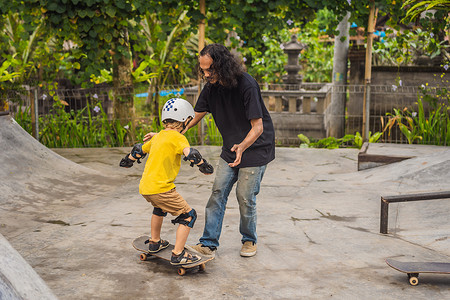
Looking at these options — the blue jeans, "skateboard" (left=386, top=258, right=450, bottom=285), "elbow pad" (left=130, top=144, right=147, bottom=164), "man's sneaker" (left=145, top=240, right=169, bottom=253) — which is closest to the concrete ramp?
"man's sneaker" (left=145, top=240, right=169, bottom=253)

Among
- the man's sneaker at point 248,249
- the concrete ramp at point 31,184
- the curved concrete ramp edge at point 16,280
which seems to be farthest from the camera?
the concrete ramp at point 31,184

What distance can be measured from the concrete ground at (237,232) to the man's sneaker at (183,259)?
122 mm

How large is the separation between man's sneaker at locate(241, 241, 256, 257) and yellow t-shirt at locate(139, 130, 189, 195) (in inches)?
34.9

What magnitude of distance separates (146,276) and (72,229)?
1.46 m

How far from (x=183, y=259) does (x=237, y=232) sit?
123cm

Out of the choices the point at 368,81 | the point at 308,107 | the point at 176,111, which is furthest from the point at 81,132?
the point at 176,111

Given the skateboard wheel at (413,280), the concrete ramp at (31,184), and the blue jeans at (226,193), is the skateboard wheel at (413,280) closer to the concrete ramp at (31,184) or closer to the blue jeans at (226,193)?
the blue jeans at (226,193)

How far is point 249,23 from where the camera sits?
10406 mm

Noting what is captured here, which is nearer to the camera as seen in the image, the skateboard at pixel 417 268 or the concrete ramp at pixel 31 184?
the skateboard at pixel 417 268

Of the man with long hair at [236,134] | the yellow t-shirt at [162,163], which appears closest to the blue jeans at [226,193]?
the man with long hair at [236,134]

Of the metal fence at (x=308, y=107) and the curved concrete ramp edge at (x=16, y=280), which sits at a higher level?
the metal fence at (x=308, y=107)

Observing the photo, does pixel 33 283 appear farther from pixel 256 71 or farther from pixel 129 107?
pixel 256 71

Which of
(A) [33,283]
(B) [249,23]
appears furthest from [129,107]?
(A) [33,283]

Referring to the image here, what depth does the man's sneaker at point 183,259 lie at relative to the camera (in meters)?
4.00
